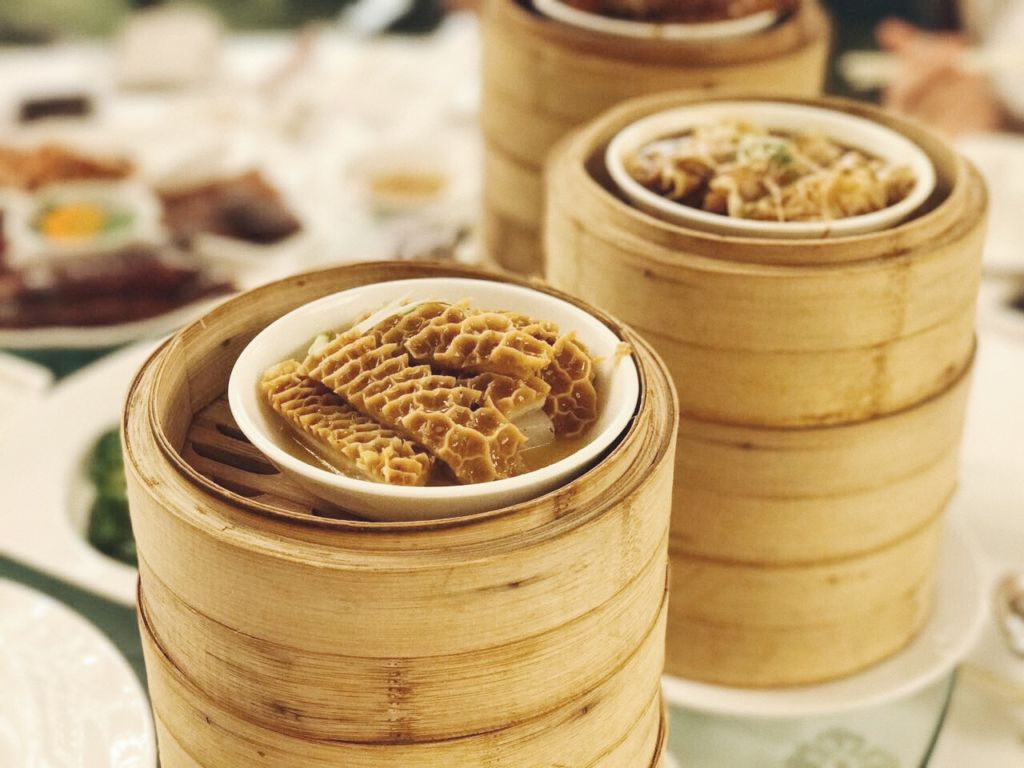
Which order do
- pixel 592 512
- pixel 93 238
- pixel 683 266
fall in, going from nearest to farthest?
pixel 592 512 → pixel 683 266 → pixel 93 238

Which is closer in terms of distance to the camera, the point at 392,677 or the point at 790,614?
the point at 392,677

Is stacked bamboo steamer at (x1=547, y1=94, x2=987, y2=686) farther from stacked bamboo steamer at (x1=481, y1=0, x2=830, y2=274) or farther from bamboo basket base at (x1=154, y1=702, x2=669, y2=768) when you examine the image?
bamboo basket base at (x1=154, y1=702, x2=669, y2=768)

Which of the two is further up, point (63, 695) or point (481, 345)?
point (481, 345)

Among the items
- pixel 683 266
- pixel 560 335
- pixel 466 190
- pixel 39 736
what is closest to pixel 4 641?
pixel 39 736

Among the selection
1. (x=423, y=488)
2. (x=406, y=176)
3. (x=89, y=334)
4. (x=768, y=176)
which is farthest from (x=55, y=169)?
(x=423, y=488)

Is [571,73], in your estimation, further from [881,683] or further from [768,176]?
[881,683]

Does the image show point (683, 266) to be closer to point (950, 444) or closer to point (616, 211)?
point (616, 211)

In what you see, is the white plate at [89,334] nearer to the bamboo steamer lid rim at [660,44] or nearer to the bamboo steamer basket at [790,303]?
the bamboo steamer lid rim at [660,44]
